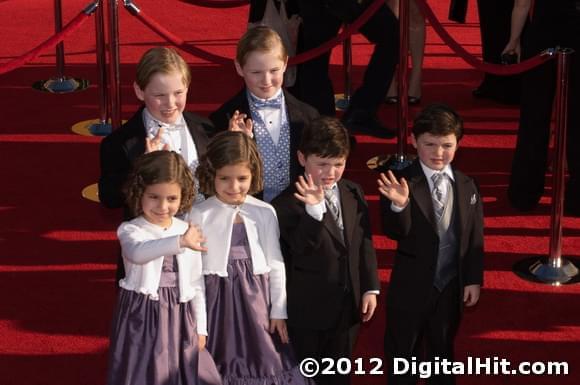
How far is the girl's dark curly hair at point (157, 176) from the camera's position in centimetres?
490

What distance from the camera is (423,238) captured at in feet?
16.9

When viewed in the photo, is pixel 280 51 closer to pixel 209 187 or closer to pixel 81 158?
pixel 209 187

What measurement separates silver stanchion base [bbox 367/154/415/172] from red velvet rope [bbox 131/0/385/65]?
0.78m

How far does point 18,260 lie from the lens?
6.79 metres

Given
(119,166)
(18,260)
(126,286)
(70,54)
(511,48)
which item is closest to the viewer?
(126,286)

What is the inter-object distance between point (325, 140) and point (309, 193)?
22 centimetres

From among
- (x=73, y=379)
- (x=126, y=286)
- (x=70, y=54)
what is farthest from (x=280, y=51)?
(x=70, y=54)

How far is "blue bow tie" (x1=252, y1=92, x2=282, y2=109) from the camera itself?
5.62 m

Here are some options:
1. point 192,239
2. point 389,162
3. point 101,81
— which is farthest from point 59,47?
point 192,239

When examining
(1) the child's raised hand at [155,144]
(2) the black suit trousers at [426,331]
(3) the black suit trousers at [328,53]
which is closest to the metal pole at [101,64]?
(3) the black suit trousers at [328,53]

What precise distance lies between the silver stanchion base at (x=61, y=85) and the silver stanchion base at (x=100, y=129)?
983mm

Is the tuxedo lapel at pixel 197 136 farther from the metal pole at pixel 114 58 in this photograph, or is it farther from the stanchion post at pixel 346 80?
the stanchion post at pixel 346 80

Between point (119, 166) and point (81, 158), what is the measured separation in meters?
2.97

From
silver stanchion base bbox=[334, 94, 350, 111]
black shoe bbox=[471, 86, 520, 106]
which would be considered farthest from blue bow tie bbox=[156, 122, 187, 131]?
black shoe bbox=[471, 86, 520, 106]
